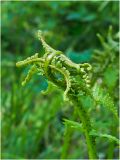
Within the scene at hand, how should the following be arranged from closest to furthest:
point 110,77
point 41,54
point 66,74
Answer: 1. point 66,74
2. point 110,77
3. point 41,54

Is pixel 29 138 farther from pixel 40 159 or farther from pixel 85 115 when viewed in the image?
pixel 85 115

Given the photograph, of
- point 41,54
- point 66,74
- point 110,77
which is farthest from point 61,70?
point 41,54

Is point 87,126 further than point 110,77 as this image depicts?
No


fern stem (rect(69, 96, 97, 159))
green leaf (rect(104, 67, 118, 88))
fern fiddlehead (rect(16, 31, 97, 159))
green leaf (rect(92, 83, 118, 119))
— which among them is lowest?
fern stem (rect(69, 96, 97, 159))

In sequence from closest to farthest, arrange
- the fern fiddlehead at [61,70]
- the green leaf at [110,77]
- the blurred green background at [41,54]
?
1. the fern fiddlehead at [61,70]
2. the green leaf at [110,77]
3. the blurred green background at [41,54]

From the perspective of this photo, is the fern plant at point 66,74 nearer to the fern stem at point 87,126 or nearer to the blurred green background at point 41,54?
the fern stem at point 87,126

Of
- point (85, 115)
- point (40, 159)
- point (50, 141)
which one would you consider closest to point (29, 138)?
point (40, 159)

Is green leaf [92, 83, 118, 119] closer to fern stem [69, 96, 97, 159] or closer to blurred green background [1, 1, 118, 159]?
fern stem [69, 96, 97, 159]

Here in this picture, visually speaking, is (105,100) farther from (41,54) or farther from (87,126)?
(41,54)

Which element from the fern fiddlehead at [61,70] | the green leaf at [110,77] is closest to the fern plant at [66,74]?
the fern fiddlehead at [61,70]

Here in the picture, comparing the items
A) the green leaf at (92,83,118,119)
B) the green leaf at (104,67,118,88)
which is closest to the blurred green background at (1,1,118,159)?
the green leaf at (104,67,118,88)
